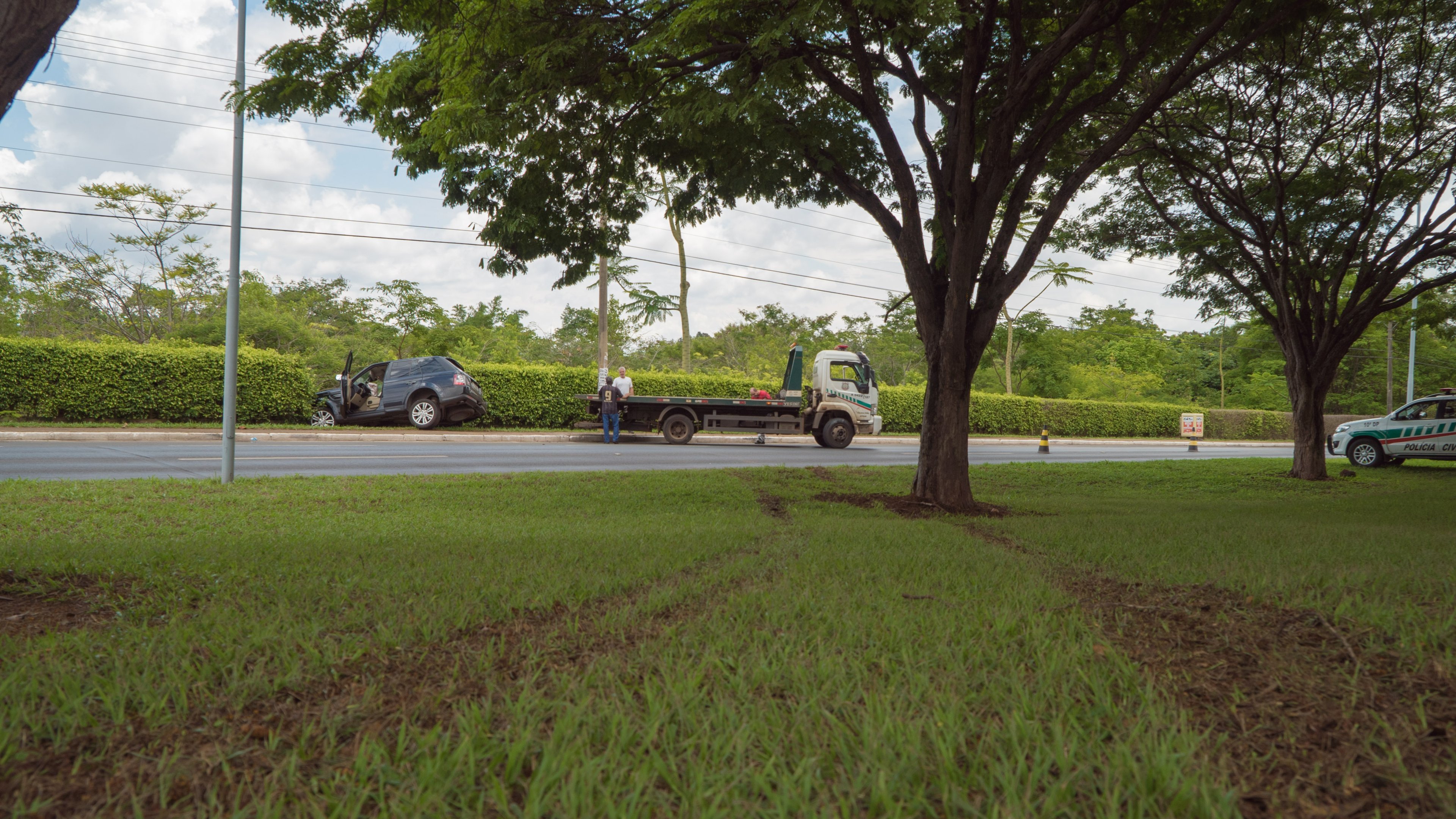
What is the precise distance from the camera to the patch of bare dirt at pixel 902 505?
26.8 ft

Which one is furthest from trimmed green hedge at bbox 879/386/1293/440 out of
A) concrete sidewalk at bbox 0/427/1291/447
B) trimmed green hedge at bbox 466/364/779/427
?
trimmed green hedge at bbox 466/364/779/427

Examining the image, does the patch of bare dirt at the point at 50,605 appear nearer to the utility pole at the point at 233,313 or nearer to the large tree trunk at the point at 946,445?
the utility pole at the point at 233,313

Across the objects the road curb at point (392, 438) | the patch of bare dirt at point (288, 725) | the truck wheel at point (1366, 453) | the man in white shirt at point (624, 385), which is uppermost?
the man in white shirt at point (624, 385)

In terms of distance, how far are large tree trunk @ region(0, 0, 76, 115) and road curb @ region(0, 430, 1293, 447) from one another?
13180 mm

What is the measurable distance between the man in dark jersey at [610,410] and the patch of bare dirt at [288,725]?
1599cm

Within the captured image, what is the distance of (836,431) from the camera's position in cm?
2062

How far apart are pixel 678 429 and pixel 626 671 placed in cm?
1735

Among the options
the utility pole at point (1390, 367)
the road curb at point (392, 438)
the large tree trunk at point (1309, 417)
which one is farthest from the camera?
the utility pole at point (1390, 367)

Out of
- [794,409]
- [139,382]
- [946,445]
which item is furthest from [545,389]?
[946,445]

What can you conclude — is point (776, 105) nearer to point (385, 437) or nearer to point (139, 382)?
point (385, 437)

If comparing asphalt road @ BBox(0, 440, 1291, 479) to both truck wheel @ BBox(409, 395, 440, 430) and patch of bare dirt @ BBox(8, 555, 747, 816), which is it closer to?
truck wheel @ BBox(409, 395, 440, 430)

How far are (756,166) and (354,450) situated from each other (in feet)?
34.0

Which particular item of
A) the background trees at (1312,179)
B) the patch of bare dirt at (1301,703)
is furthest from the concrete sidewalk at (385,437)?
the patch of bare dirt at (1301,703)

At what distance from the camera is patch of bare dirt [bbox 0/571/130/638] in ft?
10.2
